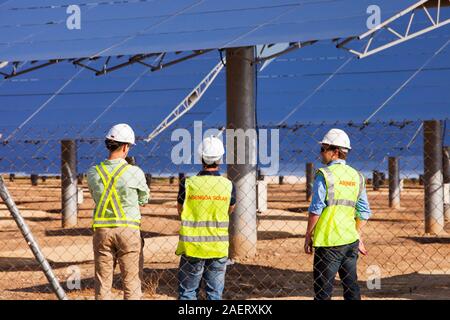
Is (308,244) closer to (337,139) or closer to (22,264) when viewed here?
(337,139)

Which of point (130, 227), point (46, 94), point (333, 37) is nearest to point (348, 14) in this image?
point (333, 37)

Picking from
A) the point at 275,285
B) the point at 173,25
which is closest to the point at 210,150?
the point at 275,285

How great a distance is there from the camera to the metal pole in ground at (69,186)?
23.9 m

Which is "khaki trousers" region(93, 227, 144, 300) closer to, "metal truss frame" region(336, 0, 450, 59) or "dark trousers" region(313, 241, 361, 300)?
"dark trousers" region(313, 241, 361, 300)

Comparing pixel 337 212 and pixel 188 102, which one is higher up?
pixel 188 102

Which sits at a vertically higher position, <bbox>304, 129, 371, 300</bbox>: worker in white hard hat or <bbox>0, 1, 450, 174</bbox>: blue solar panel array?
<bbox>0, 1, 450, 174</bbox>: blue solar panel array

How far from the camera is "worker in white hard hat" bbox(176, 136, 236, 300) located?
26.5 feet

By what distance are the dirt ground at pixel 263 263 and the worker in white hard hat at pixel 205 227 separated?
371 cm

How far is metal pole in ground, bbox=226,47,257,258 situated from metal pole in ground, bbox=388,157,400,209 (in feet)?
46.0

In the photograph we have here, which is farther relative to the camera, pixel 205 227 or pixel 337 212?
pixel 337 212

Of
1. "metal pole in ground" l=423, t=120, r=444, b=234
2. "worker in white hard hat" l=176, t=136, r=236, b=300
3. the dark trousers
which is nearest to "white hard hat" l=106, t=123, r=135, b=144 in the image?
"worker in white hard hat" l=176, t=136, r=236, b=300

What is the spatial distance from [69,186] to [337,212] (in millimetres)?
16572

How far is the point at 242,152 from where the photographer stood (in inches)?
636

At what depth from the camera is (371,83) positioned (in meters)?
22.9
